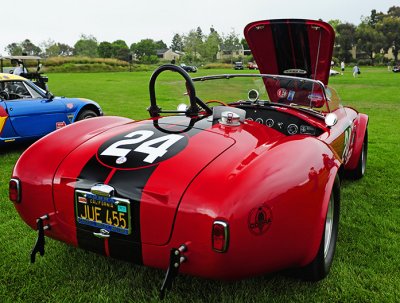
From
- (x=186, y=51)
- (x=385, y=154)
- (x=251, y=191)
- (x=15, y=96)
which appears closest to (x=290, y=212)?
(x=251, y=191)

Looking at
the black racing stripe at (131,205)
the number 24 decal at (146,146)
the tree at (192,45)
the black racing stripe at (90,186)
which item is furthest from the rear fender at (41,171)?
the tree at (192,45)

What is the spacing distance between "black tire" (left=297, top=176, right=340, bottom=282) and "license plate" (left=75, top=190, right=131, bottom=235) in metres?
1.14

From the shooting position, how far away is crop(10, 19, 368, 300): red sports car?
6.44 feet

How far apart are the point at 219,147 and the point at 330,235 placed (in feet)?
3.58

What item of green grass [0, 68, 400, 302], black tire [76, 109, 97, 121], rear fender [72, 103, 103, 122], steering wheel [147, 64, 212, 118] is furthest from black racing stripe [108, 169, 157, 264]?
black tire [76, 109, 97, 121]

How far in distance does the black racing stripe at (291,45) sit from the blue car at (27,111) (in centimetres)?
376

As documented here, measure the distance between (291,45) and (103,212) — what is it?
3.63 metres

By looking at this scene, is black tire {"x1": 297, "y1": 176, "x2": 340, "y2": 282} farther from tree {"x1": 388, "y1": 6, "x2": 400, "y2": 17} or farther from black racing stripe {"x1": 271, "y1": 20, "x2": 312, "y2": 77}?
tree {"x1": 388, "y1": 6, "x2": 400, "y2": 17}

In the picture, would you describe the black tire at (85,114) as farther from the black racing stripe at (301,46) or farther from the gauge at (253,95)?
the gauge at (253,95)

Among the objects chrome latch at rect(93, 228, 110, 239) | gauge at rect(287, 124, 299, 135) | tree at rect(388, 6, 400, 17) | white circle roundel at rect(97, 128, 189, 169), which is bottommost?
chrome latch at rect(93, 228, 110, 239)

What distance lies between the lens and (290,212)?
6.84 feet

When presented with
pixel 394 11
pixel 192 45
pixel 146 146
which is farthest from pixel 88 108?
pixel 394 11

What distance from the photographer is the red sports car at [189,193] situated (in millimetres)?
1963

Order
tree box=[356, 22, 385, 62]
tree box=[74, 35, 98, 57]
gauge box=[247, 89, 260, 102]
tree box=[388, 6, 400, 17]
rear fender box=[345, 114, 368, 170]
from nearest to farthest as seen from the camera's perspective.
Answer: gauge box=[247, 89, 260, 102] < rear fender box=[345, 114, 368, 170] < tree box=[356, 22, 385, 62] < tree box=[388, 6, 400, 17] < tree box=[74, 35, 98, 57]
